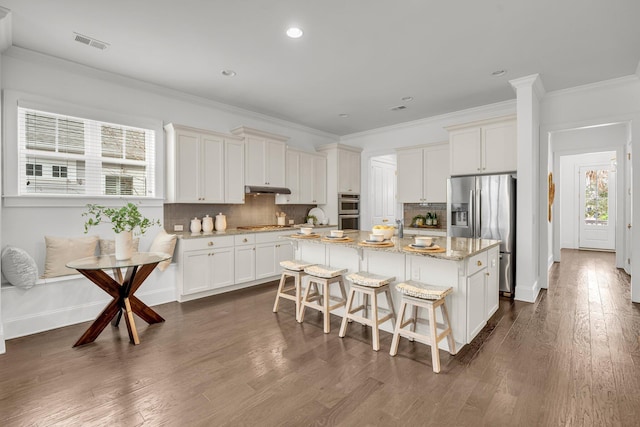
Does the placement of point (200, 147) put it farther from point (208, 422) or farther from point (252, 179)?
point (208, 422)

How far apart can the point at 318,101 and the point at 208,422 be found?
433cm

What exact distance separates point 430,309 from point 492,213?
257 cm

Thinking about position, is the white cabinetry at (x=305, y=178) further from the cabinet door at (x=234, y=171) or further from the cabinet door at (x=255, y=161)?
the cabinet door at (x=234, y=171)

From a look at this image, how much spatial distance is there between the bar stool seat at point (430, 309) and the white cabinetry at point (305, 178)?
3.53 m

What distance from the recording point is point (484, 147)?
465 centimetres

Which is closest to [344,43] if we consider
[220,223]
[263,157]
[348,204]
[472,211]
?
[263,157]

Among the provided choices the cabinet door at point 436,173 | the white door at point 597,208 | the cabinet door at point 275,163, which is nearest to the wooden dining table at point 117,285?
the cabinet door at point 275,163

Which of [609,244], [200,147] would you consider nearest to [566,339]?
[200,147]

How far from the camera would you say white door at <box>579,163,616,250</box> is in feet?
26.7

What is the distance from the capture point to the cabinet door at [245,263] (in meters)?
4.68

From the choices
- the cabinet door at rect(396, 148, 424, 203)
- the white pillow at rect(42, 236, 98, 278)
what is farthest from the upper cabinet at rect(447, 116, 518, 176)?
the white pillow at rect(42, 236, 98, 278)

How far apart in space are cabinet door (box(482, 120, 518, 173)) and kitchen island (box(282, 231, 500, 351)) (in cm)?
165

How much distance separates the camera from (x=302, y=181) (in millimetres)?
6031

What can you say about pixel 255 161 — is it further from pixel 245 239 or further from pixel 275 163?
pixel 245 239
